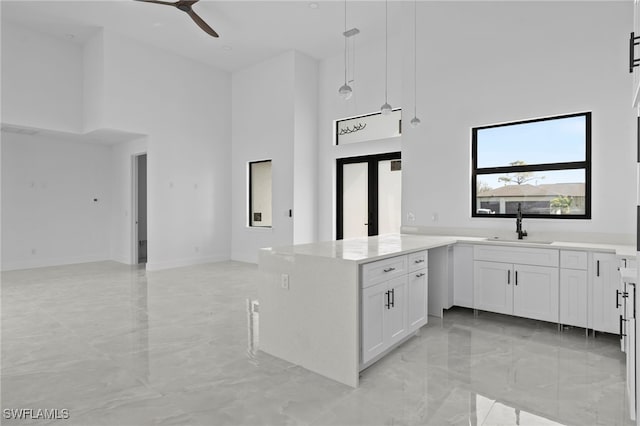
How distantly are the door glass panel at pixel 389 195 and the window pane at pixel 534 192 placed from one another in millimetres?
2034

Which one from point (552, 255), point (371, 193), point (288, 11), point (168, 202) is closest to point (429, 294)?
point (552, 255)

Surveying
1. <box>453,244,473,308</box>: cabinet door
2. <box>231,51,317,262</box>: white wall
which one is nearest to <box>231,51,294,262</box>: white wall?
<box>231,51,317,262</box>: white wall

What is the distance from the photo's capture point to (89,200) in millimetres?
8094

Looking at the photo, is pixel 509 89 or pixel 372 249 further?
pixel 509 89

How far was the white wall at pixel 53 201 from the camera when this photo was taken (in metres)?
7.01

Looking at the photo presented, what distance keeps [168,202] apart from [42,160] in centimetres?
266

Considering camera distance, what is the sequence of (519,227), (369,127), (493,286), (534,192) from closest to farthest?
(493,286) < (519,227) < (534,192) < (369,127)

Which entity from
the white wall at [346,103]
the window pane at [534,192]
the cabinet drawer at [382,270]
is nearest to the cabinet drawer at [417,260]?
the cabinet drawer at [382,270]

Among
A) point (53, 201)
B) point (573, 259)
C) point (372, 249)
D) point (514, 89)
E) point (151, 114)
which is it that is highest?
point (151, 114)

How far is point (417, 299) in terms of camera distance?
11.0 feet

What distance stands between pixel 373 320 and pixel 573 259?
2.15 m

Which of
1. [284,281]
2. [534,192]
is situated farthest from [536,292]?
[284,281]

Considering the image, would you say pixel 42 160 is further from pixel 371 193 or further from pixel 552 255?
pixel 552 255

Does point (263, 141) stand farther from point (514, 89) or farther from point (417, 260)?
point (417, 260)
